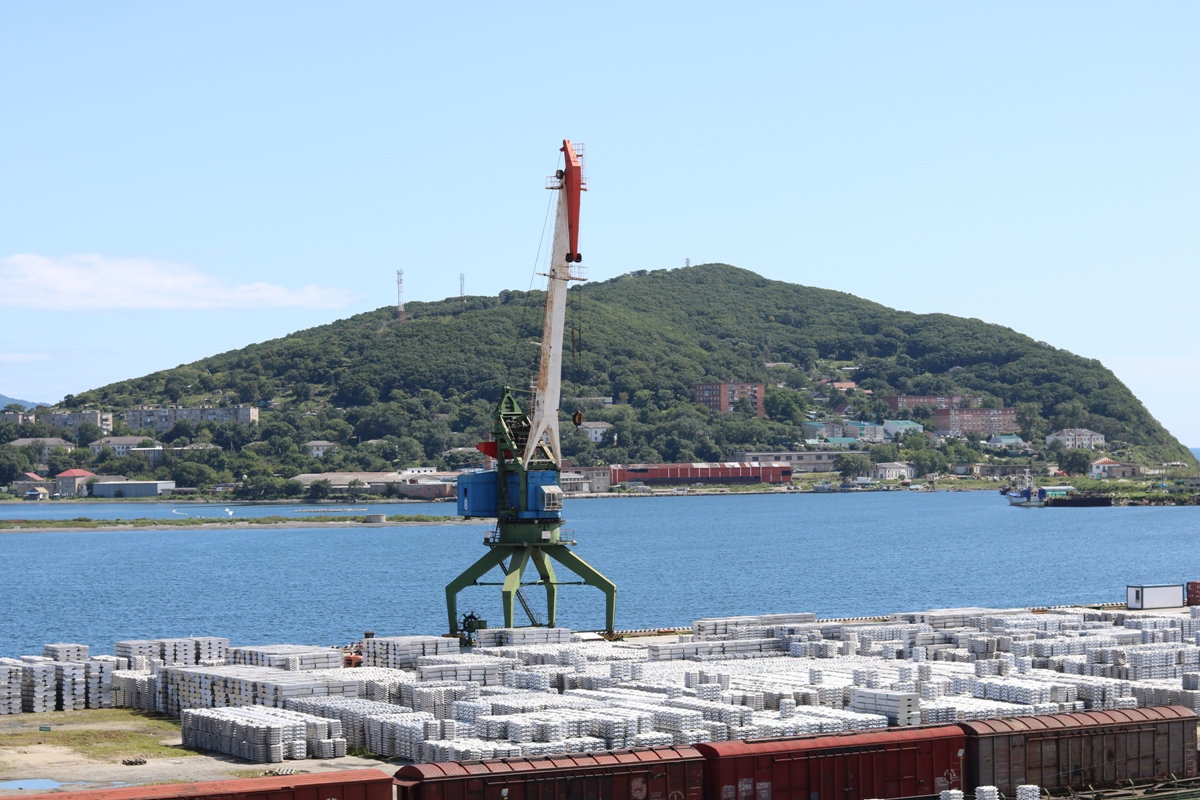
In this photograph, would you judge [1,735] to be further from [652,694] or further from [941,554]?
[941,554]

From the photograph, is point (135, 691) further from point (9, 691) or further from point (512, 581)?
point (512, 581)

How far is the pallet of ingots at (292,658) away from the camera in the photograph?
48906 mm

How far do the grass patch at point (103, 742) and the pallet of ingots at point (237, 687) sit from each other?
224 centimetres

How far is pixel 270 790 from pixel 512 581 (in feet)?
83.3

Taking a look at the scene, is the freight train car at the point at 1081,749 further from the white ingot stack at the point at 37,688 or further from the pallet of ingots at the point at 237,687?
the white ingot stack at the point at 37,688

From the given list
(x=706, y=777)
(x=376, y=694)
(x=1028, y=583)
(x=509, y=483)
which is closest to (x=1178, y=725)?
(x=706, y=777)

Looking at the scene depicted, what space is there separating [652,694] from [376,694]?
760cm

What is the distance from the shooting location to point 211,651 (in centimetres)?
5203

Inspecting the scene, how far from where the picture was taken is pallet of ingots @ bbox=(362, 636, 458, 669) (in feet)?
170

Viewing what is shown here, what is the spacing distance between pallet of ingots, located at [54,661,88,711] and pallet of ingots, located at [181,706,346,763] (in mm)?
7693

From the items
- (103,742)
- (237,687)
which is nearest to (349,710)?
(237,687)

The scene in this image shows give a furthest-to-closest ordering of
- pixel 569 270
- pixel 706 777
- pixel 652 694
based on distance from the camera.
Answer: pixel 569 270 → pixel 652 694 → pixel 706 777

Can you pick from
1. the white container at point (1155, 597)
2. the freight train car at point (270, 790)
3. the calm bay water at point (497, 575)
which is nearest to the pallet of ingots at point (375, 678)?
the freight train car at point (270, 790)

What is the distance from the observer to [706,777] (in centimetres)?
3609
